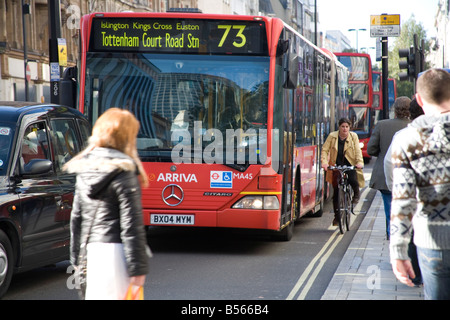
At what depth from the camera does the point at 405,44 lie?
Answer: 110 meters

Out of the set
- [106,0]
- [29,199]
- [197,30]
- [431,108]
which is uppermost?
[106,0]

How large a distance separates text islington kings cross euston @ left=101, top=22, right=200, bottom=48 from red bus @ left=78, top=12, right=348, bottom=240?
1cm

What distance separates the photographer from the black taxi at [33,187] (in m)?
7.70

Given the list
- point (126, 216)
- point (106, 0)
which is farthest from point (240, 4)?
point (126, 216)

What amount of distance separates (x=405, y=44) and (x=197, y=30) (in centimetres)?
10279

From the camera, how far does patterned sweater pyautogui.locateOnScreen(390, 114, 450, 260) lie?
166 inches

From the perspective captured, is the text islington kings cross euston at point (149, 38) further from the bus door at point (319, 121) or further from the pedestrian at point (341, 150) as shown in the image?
the bus door at point (319, 121)

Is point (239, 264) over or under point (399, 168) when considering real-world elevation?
under

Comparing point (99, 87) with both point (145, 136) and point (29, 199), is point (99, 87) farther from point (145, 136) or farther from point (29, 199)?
point (29, 199)

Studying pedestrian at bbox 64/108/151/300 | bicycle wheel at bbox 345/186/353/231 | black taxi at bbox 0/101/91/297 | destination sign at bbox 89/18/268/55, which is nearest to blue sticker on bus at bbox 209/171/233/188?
destination sign at bbox 89/18/268/55

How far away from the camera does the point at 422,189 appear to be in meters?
4.27

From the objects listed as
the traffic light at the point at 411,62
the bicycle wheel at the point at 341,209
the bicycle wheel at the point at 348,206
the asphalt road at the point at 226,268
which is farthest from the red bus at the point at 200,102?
the traffic light at the point at 411,62

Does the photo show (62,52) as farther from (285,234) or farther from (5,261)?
(5,261)
